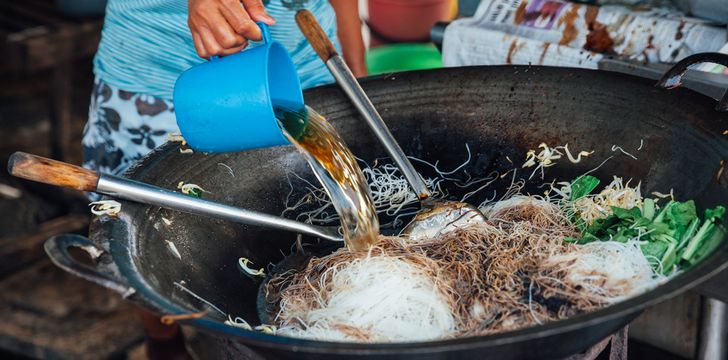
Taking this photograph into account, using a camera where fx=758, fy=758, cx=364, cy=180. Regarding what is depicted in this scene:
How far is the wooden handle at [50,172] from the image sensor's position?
5.83ft

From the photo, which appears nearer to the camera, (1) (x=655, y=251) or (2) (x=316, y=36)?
(1) (x=655, y=251)

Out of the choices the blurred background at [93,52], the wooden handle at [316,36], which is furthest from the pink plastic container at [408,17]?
the wooden handle at [316,36]

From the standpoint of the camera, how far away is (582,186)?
231 cm

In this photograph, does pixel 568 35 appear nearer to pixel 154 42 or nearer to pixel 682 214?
pixel 682 214

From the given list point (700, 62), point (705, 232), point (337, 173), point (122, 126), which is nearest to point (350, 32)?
point (122, 126)

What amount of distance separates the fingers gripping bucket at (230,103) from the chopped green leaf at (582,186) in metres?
0.92

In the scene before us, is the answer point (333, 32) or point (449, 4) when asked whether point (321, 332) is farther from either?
point (449, 4)

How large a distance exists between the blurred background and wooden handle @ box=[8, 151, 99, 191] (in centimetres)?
148

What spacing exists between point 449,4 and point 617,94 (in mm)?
3199

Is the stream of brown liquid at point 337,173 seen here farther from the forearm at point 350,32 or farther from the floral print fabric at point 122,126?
the forearm at point 350,32

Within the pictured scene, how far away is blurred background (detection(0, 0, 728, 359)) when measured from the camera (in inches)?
115

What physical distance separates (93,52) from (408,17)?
207 centimetres

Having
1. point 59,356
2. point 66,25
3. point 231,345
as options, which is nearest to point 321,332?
point 231,345

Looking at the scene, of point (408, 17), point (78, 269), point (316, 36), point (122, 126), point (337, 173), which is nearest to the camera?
point (78, 269)
